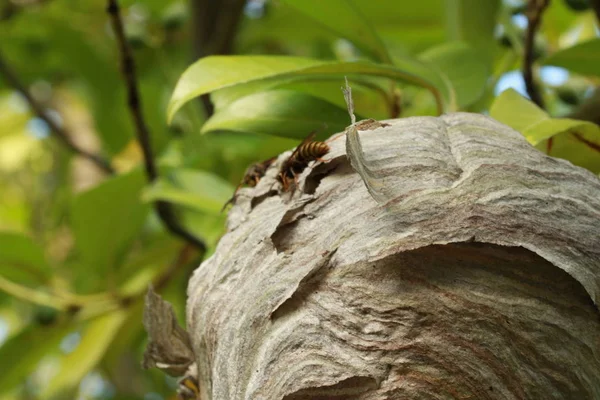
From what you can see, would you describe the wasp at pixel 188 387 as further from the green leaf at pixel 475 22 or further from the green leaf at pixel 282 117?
the green leaf at pixel 475 22

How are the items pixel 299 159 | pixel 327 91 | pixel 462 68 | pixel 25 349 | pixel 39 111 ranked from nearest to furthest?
pixel 299 159 → pixel 327 91 → pixel 462 68 → pixel 25 349 → pixel 39 111

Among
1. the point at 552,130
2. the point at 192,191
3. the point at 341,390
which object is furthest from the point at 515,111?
the point at 192,191

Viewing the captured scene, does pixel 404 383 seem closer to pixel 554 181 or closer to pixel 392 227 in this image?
pixel 392 227

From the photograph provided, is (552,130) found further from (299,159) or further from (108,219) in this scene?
(108,219)

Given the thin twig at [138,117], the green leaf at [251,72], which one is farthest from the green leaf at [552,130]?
the thin twig at [138,117]

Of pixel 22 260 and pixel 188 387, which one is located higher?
pixel 22 260
